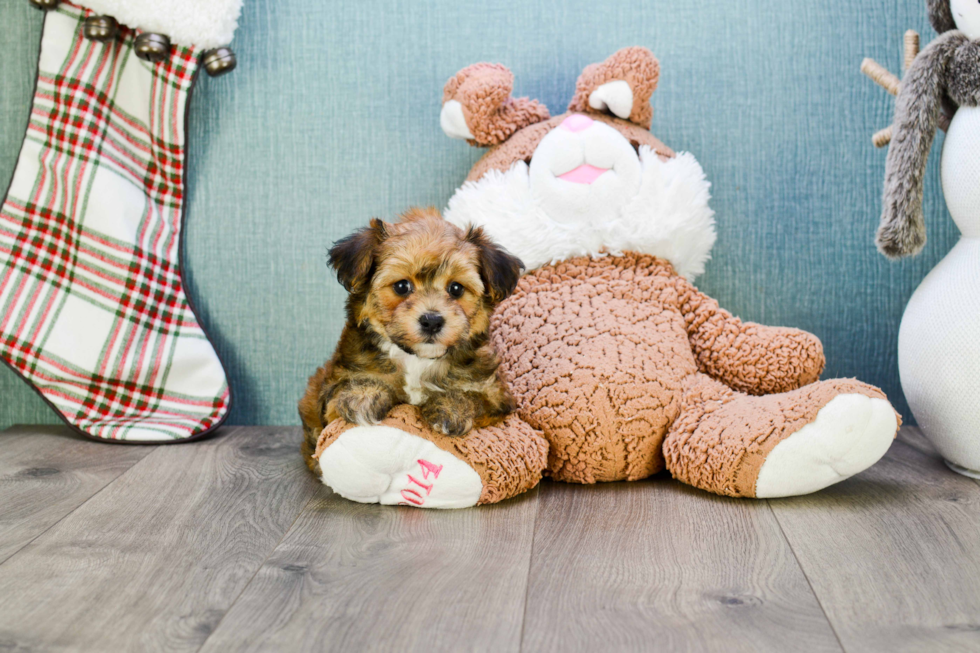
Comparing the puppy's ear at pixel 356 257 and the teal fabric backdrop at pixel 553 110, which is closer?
the puppy's ear at pixel 356 257

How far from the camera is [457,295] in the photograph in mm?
1654

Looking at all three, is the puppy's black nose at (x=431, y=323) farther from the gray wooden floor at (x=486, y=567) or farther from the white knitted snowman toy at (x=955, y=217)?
the white knitted snowman toy at (x=955, y=217)

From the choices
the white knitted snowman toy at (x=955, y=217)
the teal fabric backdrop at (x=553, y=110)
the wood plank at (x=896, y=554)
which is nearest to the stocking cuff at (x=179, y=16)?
the teal fabric backdrop at (x=553, y=110)

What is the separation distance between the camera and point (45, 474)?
1.97m

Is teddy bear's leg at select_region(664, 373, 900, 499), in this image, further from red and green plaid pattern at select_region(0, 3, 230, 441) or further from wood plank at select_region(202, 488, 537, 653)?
red and green plaid pattern at select_region(0, 3, 230, 441)

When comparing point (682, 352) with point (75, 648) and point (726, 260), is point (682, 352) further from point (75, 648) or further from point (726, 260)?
point (75, 648)

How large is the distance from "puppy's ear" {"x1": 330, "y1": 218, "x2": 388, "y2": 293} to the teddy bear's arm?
0.84m

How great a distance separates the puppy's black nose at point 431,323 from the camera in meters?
1.56

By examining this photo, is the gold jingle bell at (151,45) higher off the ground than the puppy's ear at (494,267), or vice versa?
the gold jingle bell at (151,45)

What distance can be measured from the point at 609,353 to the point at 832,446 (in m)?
0.51

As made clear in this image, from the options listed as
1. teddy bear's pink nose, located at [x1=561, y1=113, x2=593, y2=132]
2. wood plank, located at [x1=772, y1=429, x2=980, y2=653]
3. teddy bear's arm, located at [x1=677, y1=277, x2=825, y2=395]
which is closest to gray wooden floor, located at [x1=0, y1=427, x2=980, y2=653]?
wood plank, located at [x1=772, y1=429, x2=980, y2=653]

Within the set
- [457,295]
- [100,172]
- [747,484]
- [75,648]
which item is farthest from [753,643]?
[100,172]

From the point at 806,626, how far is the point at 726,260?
4.41 ft

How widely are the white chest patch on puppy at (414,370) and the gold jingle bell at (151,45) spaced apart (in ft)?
3.70
